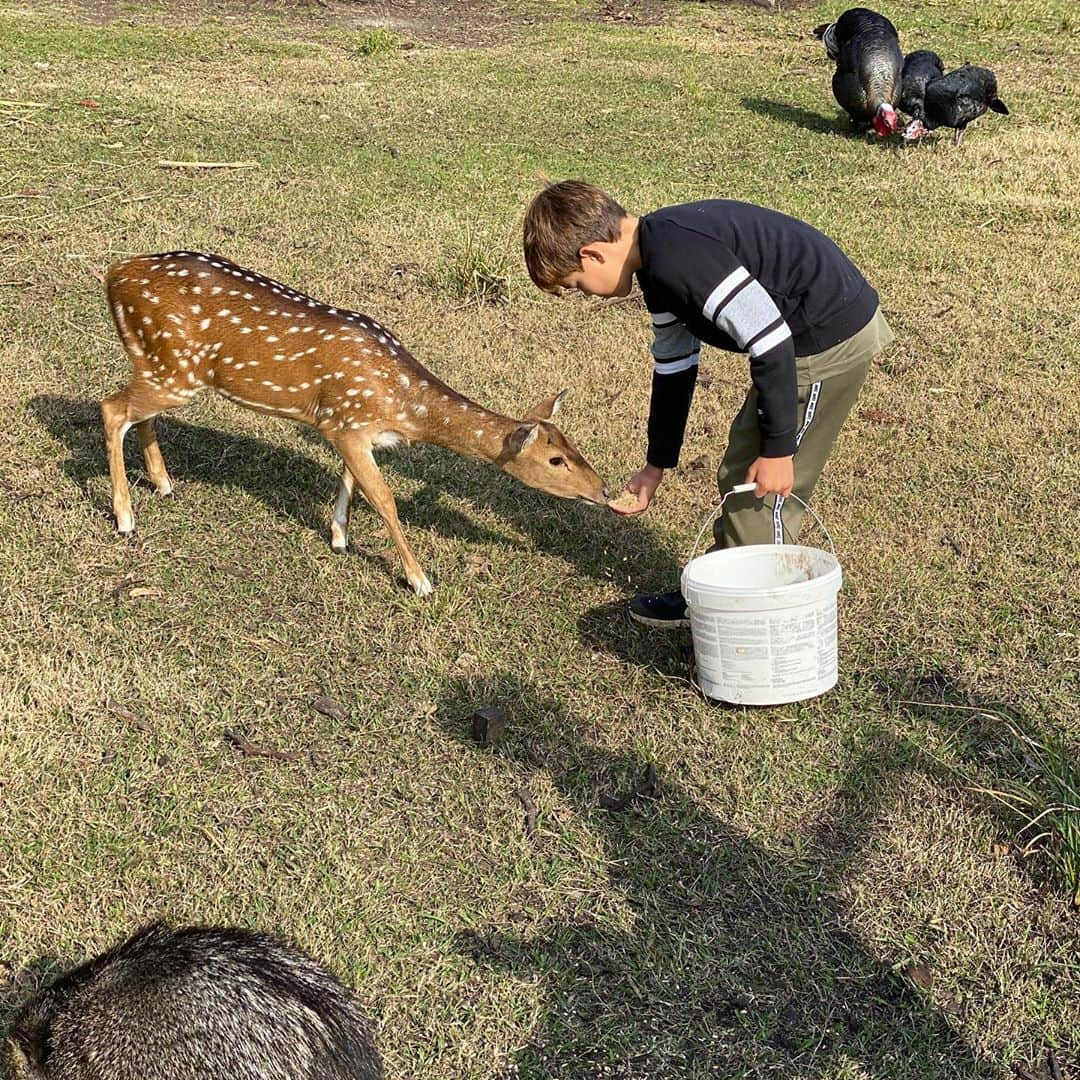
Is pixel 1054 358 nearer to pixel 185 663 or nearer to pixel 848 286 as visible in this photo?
pixel 848 286

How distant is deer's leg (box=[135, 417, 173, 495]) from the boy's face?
8.46 ft

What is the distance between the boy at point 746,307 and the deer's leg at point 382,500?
125 centimetres

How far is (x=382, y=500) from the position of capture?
5168 mm

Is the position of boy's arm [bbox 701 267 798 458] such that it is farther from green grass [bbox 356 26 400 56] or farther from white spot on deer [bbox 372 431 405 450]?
green grass [bbox 356 26 400 56]

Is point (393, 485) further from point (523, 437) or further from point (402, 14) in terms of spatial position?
point (402, 14)

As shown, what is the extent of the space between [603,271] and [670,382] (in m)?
0.75

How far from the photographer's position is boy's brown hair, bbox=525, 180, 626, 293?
12.6 ft

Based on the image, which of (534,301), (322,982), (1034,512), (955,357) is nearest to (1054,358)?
(955,357)

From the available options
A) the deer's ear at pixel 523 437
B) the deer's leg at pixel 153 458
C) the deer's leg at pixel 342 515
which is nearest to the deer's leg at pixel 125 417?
the deer's leg at pixel 153 458

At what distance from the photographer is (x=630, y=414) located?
21.9 feet

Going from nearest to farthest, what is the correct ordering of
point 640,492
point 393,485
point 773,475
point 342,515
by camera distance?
point 773,475 → point 640,492 → point 342,515 → point 393,485

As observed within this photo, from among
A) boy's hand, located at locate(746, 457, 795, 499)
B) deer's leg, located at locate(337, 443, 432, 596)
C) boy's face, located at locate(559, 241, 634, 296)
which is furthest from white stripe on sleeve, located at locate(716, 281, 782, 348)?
deer's leg, located at locate(337, 443, 432, 596)

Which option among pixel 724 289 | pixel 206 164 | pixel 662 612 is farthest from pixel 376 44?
pixel 724 289

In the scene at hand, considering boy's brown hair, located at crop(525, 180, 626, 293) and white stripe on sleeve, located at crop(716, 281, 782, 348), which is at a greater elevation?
boy's brown hair, located at crop(525, 180, 626, 293)
